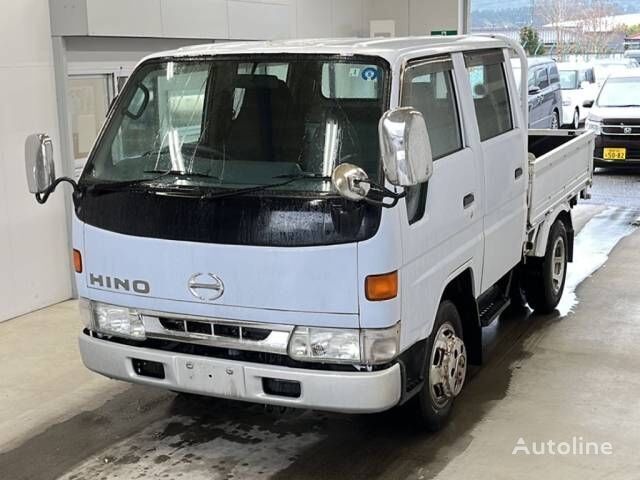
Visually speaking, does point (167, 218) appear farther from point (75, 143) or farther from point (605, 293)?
point (605, 293)

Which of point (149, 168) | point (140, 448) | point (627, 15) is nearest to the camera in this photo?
point (149, 168)

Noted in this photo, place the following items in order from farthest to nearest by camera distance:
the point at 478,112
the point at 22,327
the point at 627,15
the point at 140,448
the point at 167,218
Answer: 1. the point at 627,15
2. the point at 22,327
3. the point at 478,112
4. the point at 140,448
5. the point at 167,218

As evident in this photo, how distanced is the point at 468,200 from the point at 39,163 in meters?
2.24

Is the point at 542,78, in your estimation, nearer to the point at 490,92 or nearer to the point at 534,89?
the point at 534,89

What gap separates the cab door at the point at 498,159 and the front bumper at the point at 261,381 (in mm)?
1485

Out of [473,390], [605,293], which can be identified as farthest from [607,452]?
[605,293]

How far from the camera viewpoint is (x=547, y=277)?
648 centimetres

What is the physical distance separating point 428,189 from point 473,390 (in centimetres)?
167

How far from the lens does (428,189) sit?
4051 mm

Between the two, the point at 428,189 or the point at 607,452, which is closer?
the point at 428,189

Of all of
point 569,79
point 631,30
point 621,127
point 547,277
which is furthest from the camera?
point 631,30

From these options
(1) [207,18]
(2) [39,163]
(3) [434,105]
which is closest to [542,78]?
(1) [207,18]

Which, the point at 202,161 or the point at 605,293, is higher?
the point at 202,161

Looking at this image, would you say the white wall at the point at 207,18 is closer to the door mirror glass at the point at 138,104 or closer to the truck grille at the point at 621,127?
the door mirror glass at the point at 138,104
